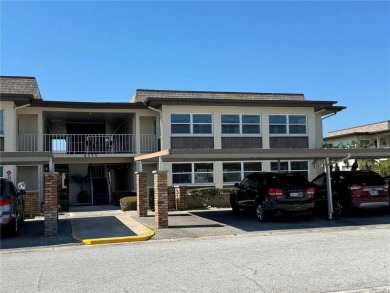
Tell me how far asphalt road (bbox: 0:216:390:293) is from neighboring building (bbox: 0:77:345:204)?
429 inches

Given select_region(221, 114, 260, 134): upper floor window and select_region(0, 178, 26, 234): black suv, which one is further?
select_region(221, 114, 260, 134): upper floor window

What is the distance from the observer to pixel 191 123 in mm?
22391

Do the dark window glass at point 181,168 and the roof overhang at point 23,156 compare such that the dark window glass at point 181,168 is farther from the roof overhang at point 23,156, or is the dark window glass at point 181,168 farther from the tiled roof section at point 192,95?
the roof overhang at point 23,156

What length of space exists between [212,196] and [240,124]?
4564 millimetres

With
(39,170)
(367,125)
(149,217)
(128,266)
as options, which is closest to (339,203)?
(149,217)

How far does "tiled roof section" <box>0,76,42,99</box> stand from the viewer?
2238 cm

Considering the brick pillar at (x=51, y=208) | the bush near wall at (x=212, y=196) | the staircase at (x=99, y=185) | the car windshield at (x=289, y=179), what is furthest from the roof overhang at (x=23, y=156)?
the staircase at (x=99, y=185)

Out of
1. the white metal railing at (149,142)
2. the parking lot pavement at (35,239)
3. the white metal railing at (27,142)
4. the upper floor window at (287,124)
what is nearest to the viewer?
the parking lot pavement at (35,239)

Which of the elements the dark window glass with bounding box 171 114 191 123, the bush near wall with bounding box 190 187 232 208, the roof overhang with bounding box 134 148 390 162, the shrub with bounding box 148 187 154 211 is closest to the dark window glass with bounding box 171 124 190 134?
the dark window glass with bounding box 171 114 191 123

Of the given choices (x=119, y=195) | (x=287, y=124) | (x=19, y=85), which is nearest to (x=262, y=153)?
(x=287, y=124)

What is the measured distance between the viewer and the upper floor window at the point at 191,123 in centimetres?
2217

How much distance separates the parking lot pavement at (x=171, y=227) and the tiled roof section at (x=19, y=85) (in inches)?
340

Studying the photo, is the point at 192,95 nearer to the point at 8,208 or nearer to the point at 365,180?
the point at 365,180

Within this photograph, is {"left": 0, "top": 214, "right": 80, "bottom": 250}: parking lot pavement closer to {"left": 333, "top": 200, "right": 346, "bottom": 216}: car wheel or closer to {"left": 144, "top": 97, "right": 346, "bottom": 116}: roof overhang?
{"left": 144, "top": 97, "right": 346, "bottom": 116}: roof overhang
